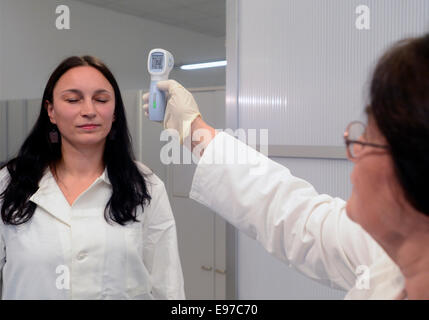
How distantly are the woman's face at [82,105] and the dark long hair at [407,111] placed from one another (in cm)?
94

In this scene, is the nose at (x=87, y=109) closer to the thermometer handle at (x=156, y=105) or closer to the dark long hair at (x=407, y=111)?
the thermometer handle at (x=156, y=105)

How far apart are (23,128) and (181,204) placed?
4.30 ft

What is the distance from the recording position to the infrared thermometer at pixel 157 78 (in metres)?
1.15

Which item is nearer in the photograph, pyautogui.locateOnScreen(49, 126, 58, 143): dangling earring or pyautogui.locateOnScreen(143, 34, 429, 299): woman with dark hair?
pyautogui.locateOnScreen(143, 34, 429, 299): woman with dark hair

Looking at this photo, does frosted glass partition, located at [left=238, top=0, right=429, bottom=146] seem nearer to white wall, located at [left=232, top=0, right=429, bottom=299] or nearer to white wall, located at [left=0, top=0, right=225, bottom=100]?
white wall, located at [left=232, top=0, right=429, bottom=299]

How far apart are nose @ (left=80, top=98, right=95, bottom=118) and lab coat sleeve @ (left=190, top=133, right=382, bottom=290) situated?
0.47 metres

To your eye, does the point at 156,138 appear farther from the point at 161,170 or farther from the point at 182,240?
the point at 182,240

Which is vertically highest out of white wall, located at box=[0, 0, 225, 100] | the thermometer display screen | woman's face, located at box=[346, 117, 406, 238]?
white wall, located at box=[0, 0, 225, 100]

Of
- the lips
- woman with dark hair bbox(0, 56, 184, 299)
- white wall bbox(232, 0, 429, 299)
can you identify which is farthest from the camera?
white wall bbox(232, 0, 429, 299)

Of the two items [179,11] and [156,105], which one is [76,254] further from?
[179,11]

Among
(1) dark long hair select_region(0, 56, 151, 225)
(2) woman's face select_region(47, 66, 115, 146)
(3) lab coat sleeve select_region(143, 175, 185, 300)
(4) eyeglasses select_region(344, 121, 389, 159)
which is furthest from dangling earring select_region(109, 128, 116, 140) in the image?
(4) eyeglasses select_region(344, 121, 389, 159)

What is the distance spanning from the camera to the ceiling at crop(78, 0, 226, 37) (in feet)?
13.8

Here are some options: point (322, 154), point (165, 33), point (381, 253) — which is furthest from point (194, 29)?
point (381, 253)

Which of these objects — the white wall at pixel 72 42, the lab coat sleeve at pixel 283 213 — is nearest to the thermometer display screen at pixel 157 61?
the lab coat sleeve at pixel 283 213
